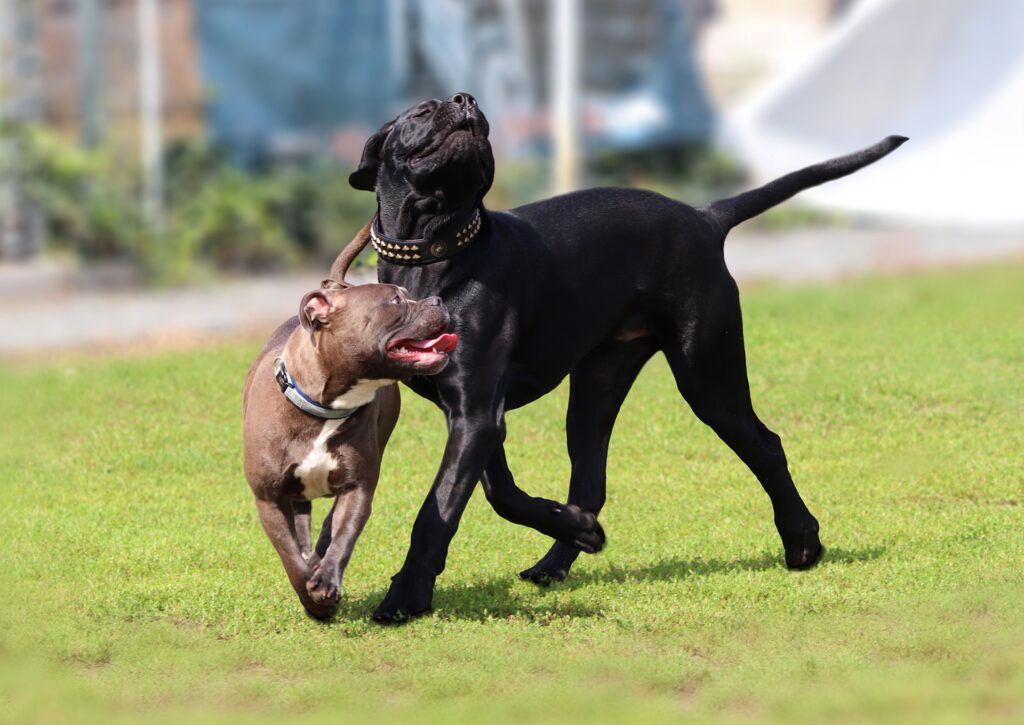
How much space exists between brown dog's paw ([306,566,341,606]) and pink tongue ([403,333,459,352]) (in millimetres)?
882

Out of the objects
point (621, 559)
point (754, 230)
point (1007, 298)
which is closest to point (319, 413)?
point (621, 559)

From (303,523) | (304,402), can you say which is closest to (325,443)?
(304,402)

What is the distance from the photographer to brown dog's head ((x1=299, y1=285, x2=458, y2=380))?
591 centimetres

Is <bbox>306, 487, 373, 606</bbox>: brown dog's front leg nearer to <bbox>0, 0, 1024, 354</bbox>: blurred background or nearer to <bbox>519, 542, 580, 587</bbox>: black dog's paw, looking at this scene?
<bbox>519, 542, 580, 587</bbox>: black dog's paw

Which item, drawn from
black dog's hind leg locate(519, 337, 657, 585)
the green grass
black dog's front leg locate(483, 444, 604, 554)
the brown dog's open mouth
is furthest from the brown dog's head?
black dog's hind leg locate(519, 337, 657, 585)

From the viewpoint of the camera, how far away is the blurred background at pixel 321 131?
15422 mm

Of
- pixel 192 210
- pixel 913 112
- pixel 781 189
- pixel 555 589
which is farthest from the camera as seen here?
pixel 913 112

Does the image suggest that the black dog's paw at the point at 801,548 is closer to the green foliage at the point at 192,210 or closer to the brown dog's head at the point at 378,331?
the brown dog's head at the point at 378,331

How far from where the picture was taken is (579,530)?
6.45m

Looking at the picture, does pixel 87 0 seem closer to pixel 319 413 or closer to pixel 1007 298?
pixel 1007 298

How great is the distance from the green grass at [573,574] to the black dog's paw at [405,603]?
0.21 ft

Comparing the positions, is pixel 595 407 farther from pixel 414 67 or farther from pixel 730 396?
pixel 414 67

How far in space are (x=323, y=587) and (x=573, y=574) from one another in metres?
1.40

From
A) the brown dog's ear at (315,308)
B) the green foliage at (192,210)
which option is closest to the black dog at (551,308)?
the brown dog's ear at (315,308)
